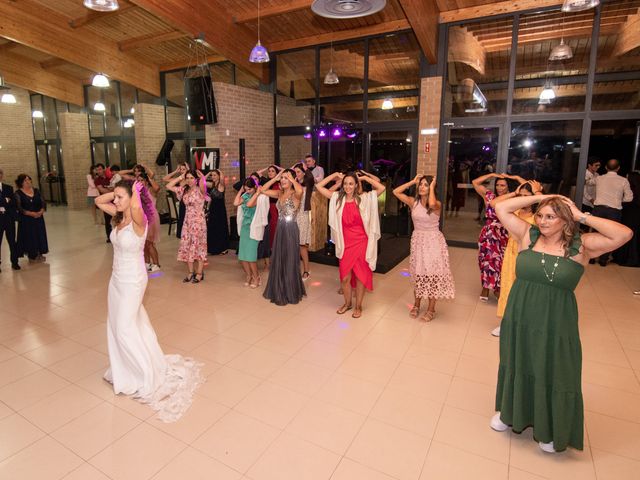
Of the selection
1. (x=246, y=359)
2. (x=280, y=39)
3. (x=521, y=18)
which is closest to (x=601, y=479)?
(x=246, y=359)

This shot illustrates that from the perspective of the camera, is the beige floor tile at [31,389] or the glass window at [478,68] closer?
the beige floor tile at [31,389]

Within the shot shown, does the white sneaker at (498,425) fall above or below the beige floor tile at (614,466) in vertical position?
above

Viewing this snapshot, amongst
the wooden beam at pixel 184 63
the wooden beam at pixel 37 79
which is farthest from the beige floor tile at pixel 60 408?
the wooden beam at pixel 37 79

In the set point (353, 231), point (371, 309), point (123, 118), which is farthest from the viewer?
point (123, 118)

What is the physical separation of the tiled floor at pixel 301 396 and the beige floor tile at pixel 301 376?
0.02m

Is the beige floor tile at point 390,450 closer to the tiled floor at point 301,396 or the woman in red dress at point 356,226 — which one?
the tiled floor at point 301,396

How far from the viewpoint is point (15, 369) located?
11.3ft

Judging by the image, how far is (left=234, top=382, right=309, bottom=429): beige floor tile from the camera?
9.27ft

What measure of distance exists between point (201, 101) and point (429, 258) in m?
5.60

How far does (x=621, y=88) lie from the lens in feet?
22.2

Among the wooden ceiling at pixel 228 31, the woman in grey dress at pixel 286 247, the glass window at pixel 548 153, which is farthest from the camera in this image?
the glass window at pixel 548 153

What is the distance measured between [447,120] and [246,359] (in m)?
6.16

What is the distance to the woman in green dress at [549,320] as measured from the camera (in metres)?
2.25

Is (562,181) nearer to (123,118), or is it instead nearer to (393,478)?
(393,478)
